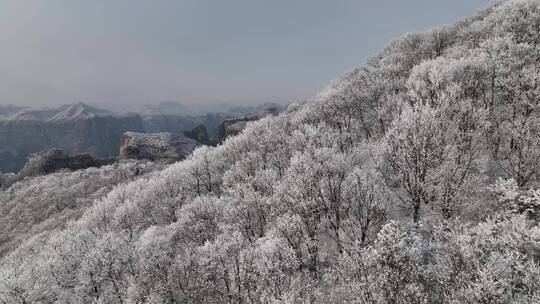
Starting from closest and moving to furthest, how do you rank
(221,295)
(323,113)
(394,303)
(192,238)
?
1. (394,303)
2. (221,295)
3. (192,238)
4. (323,113)

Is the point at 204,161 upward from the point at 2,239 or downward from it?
upward

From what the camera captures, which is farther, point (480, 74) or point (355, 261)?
point (480, 74)

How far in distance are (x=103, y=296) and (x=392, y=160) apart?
50856 mm

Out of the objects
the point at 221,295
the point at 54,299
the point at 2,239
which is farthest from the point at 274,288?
the point at 2,239

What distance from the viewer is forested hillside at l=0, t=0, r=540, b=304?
24.8 m

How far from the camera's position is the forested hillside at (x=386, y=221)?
24.8 m

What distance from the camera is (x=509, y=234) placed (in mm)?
23812

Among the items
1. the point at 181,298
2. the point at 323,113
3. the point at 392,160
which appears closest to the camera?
the point at 392,160

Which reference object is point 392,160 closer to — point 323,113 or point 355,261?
point 355,261

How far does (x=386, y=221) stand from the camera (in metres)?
42.5

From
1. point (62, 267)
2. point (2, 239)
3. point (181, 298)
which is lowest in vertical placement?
point (2, 239)

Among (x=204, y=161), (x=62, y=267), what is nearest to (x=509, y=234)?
(x=62, y=267)

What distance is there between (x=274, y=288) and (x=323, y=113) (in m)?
64.4

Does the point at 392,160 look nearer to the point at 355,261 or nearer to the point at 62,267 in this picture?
the point at 355,261
